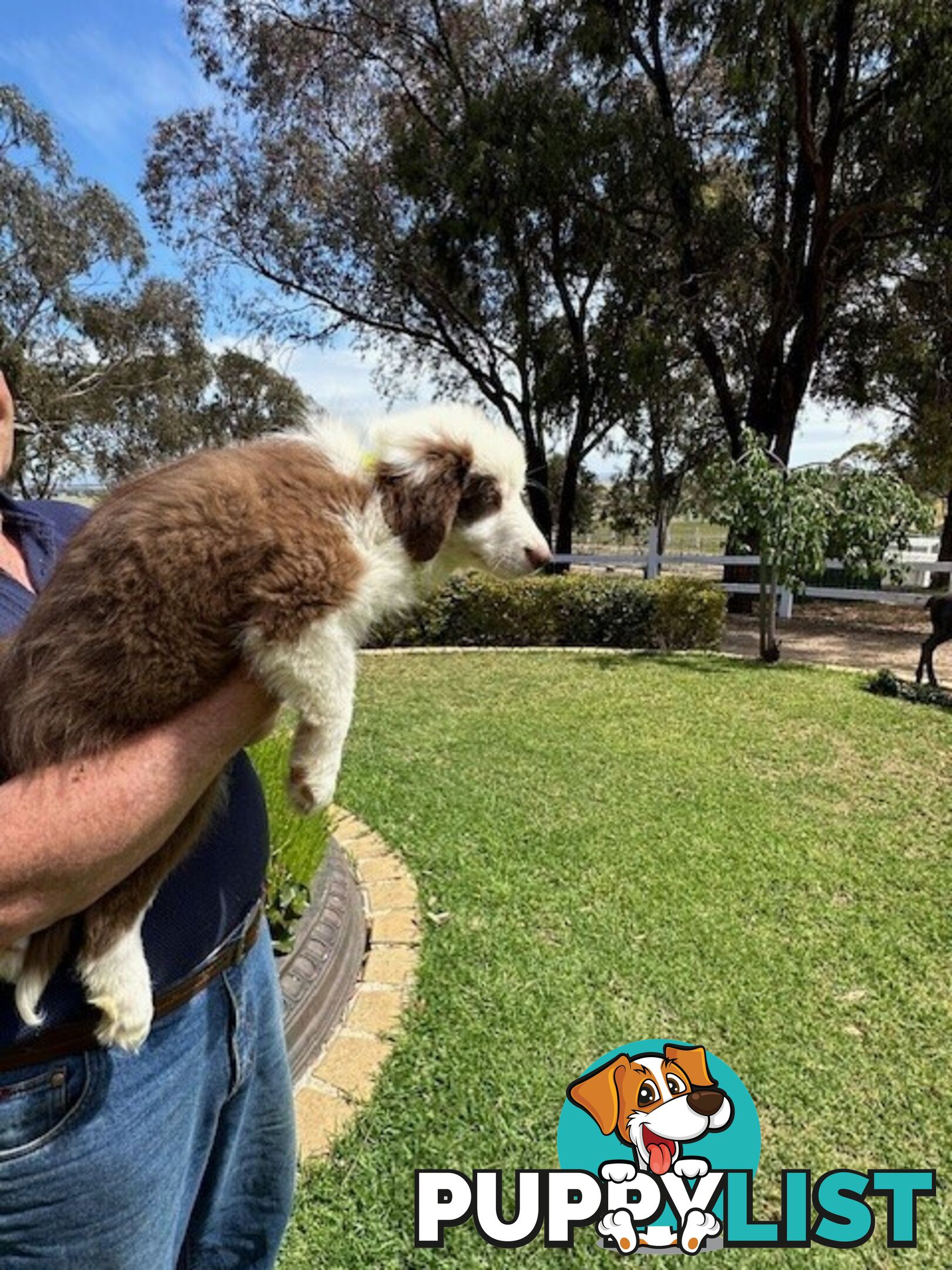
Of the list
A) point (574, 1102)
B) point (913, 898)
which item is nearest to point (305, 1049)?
point (574, 1102)

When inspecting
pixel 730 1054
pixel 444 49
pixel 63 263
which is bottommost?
pixel 730 1054

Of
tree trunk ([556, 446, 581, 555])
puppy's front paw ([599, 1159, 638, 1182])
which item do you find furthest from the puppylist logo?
tree trunk ([556, 446, 581, 555])

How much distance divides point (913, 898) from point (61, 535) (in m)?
4.59

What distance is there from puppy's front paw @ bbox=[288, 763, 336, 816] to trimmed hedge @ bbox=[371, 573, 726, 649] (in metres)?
9.44

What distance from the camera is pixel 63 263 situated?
2381cm

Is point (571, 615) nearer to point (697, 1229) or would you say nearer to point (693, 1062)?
point (693, 1062)

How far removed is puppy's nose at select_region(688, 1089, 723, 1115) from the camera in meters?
2.78

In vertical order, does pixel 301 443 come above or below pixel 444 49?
below

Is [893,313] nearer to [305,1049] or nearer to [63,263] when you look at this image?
[305,1049]

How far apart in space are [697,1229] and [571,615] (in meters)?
9.03

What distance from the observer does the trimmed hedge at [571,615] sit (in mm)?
11016

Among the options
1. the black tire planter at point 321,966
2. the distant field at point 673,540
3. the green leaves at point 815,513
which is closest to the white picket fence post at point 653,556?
the green leaves at point 815,513

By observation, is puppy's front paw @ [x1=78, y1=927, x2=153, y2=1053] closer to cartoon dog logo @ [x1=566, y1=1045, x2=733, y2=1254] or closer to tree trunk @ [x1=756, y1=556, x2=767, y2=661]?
cartoon dog logo @ [x1=566, y1=1045, x2=733, y2=1254]

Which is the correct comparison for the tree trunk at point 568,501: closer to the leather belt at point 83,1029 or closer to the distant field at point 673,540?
the distant field at point 673,540
